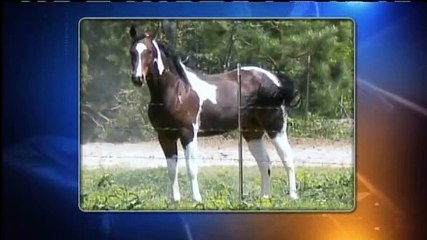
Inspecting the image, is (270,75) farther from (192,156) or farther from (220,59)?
(192,156)

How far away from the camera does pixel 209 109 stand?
5004 millimetres

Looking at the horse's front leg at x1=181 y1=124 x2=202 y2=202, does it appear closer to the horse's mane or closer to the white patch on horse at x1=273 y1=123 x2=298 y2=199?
the horse's mane

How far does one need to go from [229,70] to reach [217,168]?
0.49 metres

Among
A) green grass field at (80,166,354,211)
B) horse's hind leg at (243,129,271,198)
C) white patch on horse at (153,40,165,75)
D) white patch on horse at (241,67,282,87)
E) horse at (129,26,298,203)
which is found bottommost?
green grass field at (80,166,354,211)

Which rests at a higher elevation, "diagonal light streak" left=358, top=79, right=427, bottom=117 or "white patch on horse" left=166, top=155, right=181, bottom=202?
"diagonal light streak" left=358, top=79, right=427, bottom=117

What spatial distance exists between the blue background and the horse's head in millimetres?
134

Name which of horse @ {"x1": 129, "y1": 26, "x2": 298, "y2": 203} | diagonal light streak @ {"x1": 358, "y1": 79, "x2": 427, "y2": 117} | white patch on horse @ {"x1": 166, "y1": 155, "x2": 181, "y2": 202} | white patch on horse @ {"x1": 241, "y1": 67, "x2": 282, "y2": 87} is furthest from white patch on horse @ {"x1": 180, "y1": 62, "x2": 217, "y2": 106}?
diagonal light streak @ {"x1": 358, "y1": 79, "x2": 427, "y2": 117}

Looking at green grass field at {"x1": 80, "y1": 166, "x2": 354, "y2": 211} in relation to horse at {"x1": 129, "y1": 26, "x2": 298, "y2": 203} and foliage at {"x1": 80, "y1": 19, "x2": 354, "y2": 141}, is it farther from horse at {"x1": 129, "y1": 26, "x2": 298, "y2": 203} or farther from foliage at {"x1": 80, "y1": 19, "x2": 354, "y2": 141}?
foliage at {"x1": 80, "y1": 19, "x2": 354, "y2": 141}

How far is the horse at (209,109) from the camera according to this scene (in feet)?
16.3

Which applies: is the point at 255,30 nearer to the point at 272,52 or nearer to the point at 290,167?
the point at 272,52

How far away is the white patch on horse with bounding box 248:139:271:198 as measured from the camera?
4.98m

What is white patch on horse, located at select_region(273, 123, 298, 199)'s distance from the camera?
4.98 meters

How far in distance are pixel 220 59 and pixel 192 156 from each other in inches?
19.7

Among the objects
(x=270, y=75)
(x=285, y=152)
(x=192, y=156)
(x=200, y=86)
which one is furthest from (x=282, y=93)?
(x=192, y=156)
